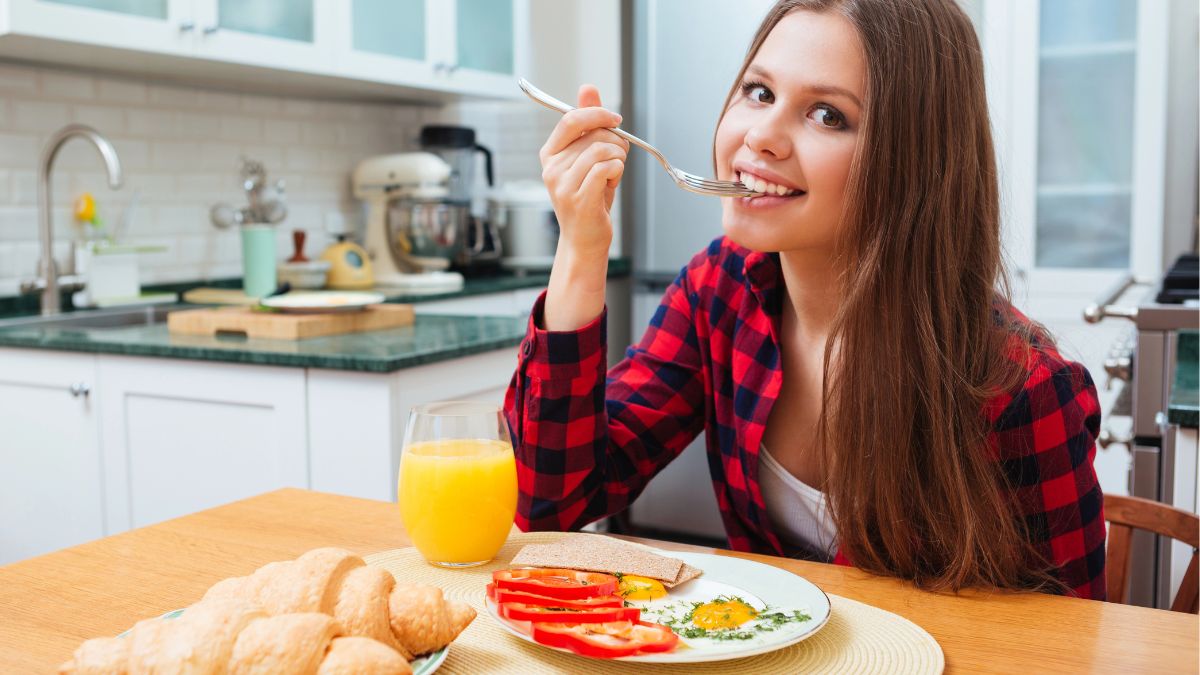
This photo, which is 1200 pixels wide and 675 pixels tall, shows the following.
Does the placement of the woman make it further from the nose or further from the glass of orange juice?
the glass of orange juice

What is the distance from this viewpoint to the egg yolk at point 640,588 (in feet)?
2.62

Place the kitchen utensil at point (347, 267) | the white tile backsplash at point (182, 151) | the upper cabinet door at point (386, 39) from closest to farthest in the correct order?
1. the white tile backsplash at point (182, 151)
2. the upper cabinet door at point (386, 39)
3. the kitchen utensil at point (347, 267)

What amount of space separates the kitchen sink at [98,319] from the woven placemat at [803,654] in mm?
2098

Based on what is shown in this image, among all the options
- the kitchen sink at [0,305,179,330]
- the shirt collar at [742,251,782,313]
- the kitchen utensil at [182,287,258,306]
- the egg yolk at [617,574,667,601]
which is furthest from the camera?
the kitchen utensil at [182,287,258,306]

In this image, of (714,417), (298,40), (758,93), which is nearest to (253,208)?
(298,40)

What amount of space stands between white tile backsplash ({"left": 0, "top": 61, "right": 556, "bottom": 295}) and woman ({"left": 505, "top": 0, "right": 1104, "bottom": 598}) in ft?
6.55

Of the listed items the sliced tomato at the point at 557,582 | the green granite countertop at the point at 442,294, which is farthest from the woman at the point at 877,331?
the green granite countertop at the point at 442,294

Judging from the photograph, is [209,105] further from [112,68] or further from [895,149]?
[895,149]

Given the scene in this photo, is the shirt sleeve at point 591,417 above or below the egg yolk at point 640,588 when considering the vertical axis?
above

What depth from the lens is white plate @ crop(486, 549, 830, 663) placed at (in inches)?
27.3

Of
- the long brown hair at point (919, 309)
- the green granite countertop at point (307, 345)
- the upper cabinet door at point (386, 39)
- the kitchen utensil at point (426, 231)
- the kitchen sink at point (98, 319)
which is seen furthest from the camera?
the kitchen utensil at point (426, 231)

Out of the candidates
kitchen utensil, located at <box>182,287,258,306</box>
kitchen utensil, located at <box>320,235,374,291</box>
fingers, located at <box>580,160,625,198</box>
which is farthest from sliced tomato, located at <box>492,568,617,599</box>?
kitchen utensil, located at <box>320,235,374,291</box>

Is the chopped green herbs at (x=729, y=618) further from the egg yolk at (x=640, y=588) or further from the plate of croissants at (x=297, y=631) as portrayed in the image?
the plate of croissants at (x=297, y=631)

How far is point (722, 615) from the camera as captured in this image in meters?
0.76
